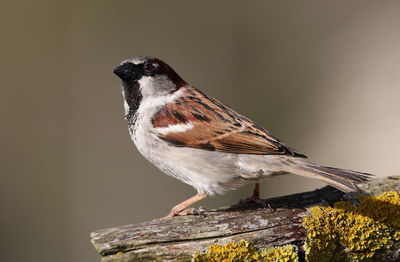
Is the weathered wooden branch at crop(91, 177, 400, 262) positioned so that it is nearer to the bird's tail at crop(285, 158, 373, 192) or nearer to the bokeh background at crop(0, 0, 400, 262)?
the bird's tail at crop(285, 158, 373, 192)

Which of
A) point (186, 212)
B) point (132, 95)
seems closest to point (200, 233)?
point (186, 212)

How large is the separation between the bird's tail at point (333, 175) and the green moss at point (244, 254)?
450mm

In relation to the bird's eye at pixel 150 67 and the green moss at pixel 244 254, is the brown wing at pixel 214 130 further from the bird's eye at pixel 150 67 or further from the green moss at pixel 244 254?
the green moss at pixel 244 254

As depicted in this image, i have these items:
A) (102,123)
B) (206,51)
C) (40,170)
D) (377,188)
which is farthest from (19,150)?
(377,188)

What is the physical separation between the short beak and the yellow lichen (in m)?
1.50

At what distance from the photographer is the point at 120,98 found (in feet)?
20.7

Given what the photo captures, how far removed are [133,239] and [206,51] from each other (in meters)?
3.94

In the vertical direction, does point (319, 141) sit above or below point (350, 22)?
below

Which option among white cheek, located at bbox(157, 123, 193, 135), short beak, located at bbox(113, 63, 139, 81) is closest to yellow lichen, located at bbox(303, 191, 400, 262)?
white cheek, located at bbox(157, 123, 193, 135)

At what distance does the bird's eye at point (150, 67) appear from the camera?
12.2 ft

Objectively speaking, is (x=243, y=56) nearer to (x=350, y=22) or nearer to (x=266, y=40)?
(x=266, y=40)

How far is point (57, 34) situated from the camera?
20.1 ft

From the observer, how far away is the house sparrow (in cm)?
334

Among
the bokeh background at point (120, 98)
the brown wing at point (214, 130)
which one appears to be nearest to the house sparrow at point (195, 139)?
the brown wing at point (214, 130)
